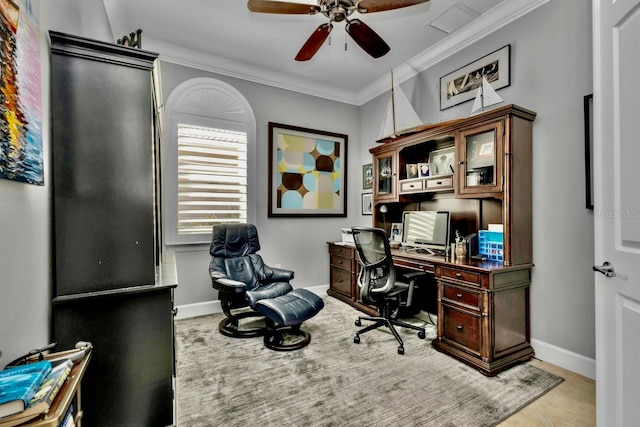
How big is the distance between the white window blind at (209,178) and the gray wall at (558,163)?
3005 mm

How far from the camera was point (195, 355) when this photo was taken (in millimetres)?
2580

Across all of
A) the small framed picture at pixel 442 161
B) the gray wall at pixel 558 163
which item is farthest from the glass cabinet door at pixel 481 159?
the gray wall at pixel 558 163

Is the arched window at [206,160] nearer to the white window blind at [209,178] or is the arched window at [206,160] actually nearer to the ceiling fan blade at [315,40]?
the white window blind at [209,178]

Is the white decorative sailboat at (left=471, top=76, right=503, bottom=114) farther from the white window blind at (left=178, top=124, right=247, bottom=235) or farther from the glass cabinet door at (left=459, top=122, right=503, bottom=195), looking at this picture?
the white window blind at (left=178, top=124, right=247, bottom=235)

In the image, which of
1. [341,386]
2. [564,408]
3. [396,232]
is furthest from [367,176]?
[564,408]

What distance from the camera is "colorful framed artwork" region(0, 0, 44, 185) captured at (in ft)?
3.14

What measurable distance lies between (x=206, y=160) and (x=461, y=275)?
2992 millimetres

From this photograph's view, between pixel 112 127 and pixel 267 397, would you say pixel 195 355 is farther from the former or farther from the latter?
→ pixel 112 127

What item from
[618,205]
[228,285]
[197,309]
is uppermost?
[618,205]

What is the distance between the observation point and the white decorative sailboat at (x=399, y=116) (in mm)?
3346

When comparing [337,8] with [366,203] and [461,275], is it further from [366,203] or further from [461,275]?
[366,203]

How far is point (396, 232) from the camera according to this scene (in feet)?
12.6

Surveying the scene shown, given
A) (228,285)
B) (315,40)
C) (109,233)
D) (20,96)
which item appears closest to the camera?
(20,96)

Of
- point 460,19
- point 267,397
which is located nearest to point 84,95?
point 267,397
